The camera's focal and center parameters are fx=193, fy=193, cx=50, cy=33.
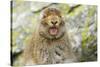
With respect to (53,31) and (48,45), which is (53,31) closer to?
(53,31)

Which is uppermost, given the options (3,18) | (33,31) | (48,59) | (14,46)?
(3,18)

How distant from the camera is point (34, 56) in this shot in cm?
216

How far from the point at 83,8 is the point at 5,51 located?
105 cm

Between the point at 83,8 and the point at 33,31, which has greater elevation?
the point at 83,8

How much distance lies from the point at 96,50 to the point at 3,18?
118 cm

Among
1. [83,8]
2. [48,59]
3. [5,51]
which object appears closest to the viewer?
[5,51]

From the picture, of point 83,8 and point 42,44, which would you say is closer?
point 42,44

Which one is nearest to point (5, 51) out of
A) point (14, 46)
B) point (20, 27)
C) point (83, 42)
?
point (14, 46)

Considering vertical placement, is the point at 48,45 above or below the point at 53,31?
below

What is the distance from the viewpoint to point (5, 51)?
2070mm

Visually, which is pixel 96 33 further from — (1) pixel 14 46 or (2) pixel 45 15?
(1) pixel 14 46

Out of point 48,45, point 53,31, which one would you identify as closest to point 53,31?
point 53,31

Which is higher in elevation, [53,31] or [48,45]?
[53,31]

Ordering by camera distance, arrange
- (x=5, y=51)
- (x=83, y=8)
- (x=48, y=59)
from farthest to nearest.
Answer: (x=83, y=8) < (x=48, y=59) < (x=5, y=51)
